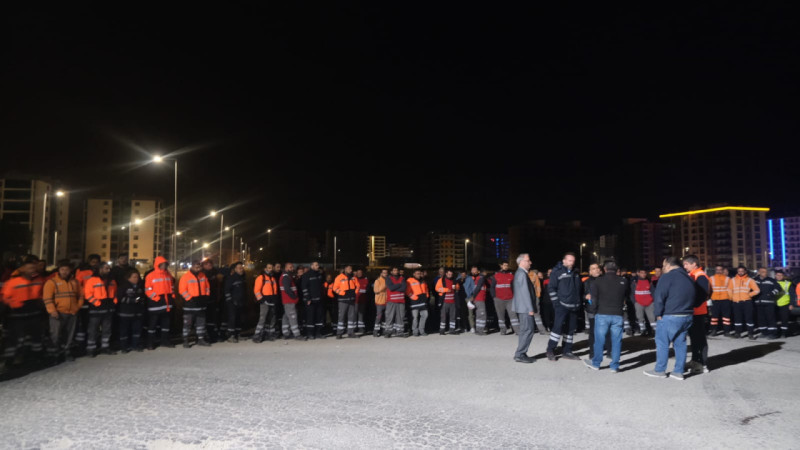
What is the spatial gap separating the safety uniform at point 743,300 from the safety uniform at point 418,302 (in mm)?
7980


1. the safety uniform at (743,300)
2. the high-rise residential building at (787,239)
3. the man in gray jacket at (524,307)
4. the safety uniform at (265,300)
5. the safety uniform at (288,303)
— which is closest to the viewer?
the man in gray jacket at (524,307)

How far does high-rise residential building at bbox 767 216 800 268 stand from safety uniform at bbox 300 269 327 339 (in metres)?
187

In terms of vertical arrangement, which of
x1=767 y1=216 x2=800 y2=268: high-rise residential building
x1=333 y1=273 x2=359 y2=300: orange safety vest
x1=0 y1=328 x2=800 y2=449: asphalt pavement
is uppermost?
x1=767 y1=216 x2=800 y2=268: high-rise residential building

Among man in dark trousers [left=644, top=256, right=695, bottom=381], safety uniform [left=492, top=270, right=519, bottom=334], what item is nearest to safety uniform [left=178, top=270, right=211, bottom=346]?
safety uniform [left=492, top=270, right=519, bottom=334]

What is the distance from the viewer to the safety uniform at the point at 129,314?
409 inches

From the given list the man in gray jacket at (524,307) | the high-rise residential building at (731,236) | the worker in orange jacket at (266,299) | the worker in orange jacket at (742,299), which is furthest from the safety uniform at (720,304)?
the high-rise residential building at (731,236)

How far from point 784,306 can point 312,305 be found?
12363 millimetres

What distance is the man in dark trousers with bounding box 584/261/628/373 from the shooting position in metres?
8.15

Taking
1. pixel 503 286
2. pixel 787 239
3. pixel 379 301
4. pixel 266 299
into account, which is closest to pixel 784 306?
pixel 503 286

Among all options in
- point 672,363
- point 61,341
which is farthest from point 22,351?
point 672,363

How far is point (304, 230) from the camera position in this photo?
160 meters

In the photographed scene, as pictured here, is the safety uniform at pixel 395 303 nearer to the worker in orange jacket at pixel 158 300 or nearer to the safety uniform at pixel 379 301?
the safety uniform at pixel 379 301

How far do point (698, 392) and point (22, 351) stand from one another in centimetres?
1162

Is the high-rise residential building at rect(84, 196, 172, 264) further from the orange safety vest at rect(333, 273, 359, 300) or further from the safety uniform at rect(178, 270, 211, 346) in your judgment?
the orange safety vest at rect(333, 273, 359, 300)
